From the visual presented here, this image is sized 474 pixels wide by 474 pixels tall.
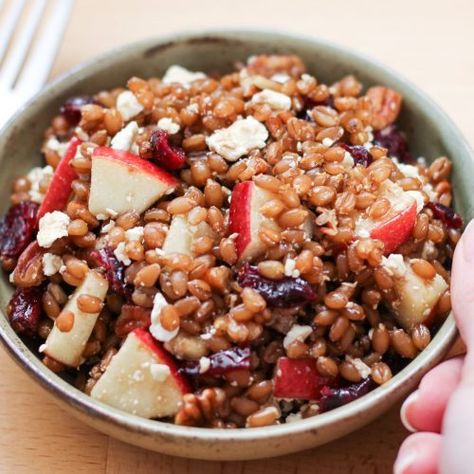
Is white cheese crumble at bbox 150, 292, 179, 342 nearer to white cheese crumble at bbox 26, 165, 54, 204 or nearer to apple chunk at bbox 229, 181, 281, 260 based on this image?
apple chunk at bbox 229, 181, 281, 260

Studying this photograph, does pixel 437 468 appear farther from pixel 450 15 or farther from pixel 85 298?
pixel 450 15

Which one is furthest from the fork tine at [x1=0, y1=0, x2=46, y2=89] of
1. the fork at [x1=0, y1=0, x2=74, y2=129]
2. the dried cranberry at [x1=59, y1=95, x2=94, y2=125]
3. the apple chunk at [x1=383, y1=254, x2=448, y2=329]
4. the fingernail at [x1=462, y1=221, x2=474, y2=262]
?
the fingernail at [x1=462, y1=221, x2=474, y2=262]

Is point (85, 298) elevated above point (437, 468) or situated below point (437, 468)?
below

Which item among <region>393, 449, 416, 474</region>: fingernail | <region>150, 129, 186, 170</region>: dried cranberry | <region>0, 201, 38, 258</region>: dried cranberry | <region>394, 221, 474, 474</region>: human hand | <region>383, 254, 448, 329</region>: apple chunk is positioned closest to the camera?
<region>394, 221, 474, 474</region>: human hand

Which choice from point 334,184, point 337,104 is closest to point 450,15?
point 337,104

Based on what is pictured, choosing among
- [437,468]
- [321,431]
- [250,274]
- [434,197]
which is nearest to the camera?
[437,468]
